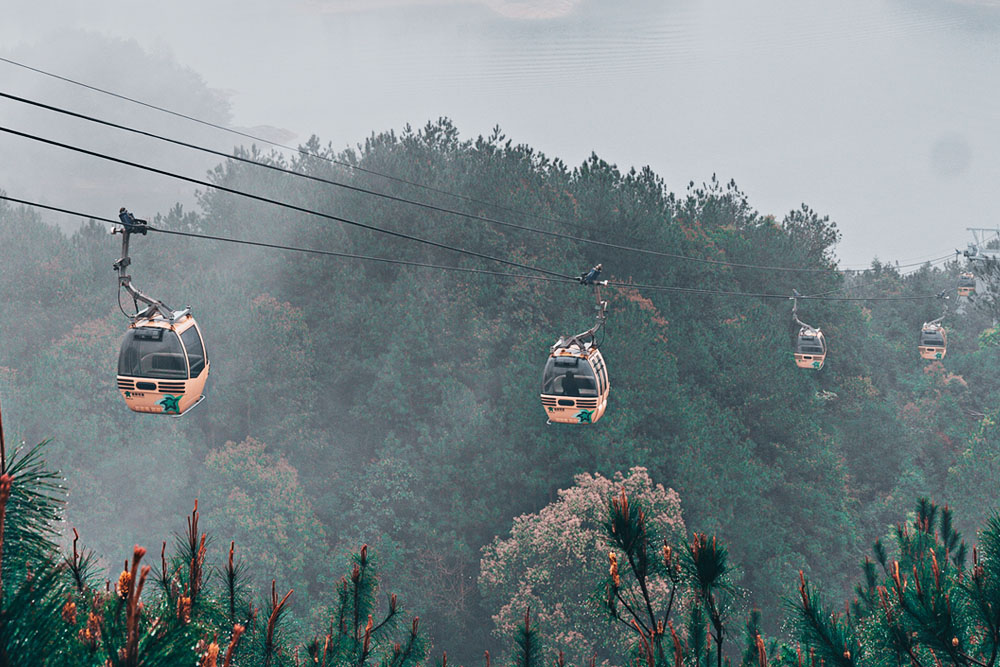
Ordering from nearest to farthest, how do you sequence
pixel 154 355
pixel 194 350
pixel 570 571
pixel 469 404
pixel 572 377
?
pixel 154 355
pixel 194 350
pixel 572 377
pixel 570 571
pixel 469 404

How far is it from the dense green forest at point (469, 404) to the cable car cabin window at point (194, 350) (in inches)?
669

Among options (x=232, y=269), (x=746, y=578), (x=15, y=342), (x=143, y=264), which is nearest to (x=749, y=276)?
(x=746, y=578)

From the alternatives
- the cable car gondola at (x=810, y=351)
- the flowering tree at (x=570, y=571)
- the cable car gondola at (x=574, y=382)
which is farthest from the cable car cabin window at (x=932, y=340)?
the cable car gondola at (x=574, y=382)

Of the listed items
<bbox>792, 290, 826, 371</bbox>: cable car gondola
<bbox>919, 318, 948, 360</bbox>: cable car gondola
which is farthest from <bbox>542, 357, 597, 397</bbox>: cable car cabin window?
<bbox>919, 318, 948, 360</bbox>: cable car gondola

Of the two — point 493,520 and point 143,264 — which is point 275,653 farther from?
point 143,264

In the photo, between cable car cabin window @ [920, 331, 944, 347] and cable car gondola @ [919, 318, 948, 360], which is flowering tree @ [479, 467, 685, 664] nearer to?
cable car gondola @ [919, 318, 948, 360]

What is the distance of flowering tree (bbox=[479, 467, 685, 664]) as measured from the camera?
2794cm

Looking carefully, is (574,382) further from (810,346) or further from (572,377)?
(810,346)

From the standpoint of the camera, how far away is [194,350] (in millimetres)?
14805

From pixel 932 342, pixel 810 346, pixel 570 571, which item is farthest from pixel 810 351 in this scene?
pixel 570 571

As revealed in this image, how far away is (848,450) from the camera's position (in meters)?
46.8

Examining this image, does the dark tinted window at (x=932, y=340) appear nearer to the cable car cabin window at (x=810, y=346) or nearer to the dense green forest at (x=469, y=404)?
the dense green forest at (x=469, y=404)

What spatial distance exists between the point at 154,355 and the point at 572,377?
8.22m

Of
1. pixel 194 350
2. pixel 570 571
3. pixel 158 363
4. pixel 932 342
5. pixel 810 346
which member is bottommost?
pixel 570 571
